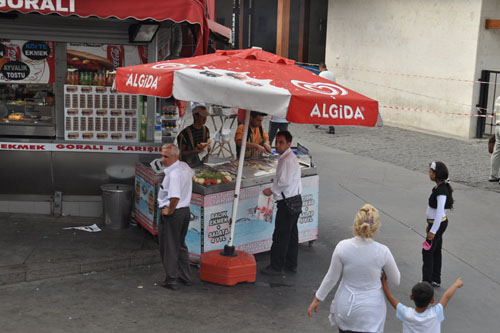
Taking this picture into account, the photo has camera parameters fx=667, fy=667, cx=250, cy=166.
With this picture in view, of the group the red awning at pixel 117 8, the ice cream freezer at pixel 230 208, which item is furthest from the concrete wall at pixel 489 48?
the red awning at pixel 117 8

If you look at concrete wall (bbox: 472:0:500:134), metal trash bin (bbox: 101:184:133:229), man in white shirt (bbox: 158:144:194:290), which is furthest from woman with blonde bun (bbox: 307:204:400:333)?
concrete wall (bbox: 472:0:500:134)

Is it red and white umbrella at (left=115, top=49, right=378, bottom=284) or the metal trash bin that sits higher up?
red and white umbrella at (left=115, top=49, right=378, bottom=284)

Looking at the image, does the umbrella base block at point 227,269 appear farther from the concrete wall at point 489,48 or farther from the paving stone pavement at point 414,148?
the concrete wall at point 489,48

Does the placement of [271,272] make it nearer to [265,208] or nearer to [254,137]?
[265,208]

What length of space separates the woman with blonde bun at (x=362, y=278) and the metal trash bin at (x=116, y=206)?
4.78 meters

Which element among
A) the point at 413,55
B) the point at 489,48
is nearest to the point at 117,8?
the point at 489,48

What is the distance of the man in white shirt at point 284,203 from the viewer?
25.3ft

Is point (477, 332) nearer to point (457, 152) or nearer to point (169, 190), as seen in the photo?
point (169, 190)

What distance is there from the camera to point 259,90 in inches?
255

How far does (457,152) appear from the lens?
17.3 m

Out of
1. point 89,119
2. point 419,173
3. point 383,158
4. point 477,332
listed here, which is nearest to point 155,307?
point 477,332

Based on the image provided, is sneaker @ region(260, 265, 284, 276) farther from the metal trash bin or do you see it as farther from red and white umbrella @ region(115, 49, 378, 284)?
the metal trash bin

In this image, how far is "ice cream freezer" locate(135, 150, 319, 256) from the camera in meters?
7.87

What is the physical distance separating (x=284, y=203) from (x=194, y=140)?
183 centimetres
